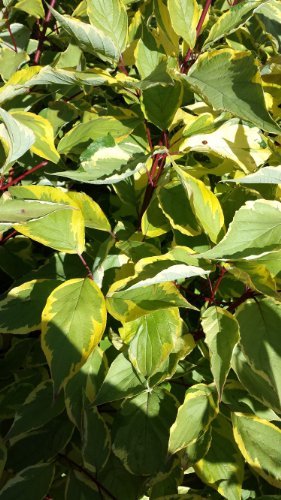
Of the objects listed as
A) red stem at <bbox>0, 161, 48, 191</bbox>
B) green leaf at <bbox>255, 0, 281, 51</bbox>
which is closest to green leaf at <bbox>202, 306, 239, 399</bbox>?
red stem at <bbox>0, 161, 48, 191</bbox>

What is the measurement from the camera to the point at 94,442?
2.86 feet

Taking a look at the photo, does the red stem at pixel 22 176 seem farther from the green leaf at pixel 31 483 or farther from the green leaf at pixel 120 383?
the green leaf at pixel 31 483

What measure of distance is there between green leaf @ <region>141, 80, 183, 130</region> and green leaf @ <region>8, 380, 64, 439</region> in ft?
1.85

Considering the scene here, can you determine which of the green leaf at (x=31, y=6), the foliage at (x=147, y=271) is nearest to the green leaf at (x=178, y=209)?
the foliage at (x=147, y=271)

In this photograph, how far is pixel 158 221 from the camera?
881 millimetres

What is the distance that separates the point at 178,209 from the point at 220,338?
0.79 ft

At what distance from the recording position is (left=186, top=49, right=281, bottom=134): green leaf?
70 cm

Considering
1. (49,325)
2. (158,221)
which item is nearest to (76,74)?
(158,221)

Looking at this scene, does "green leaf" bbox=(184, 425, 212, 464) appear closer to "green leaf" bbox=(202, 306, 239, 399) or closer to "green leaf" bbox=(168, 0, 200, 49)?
"green leaf" bbox=(202, 306, 239, 399)

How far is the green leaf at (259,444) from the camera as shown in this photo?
0.82 m

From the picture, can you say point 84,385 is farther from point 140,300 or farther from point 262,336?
point 262,336

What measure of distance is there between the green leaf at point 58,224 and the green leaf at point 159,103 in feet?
0.73

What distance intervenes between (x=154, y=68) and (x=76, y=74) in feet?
0.59

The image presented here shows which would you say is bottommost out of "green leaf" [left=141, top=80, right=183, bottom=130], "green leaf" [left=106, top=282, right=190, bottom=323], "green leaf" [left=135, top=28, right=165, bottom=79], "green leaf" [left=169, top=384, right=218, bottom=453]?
"green leaf" [left=169, top=384, right=218, bottom=453]
